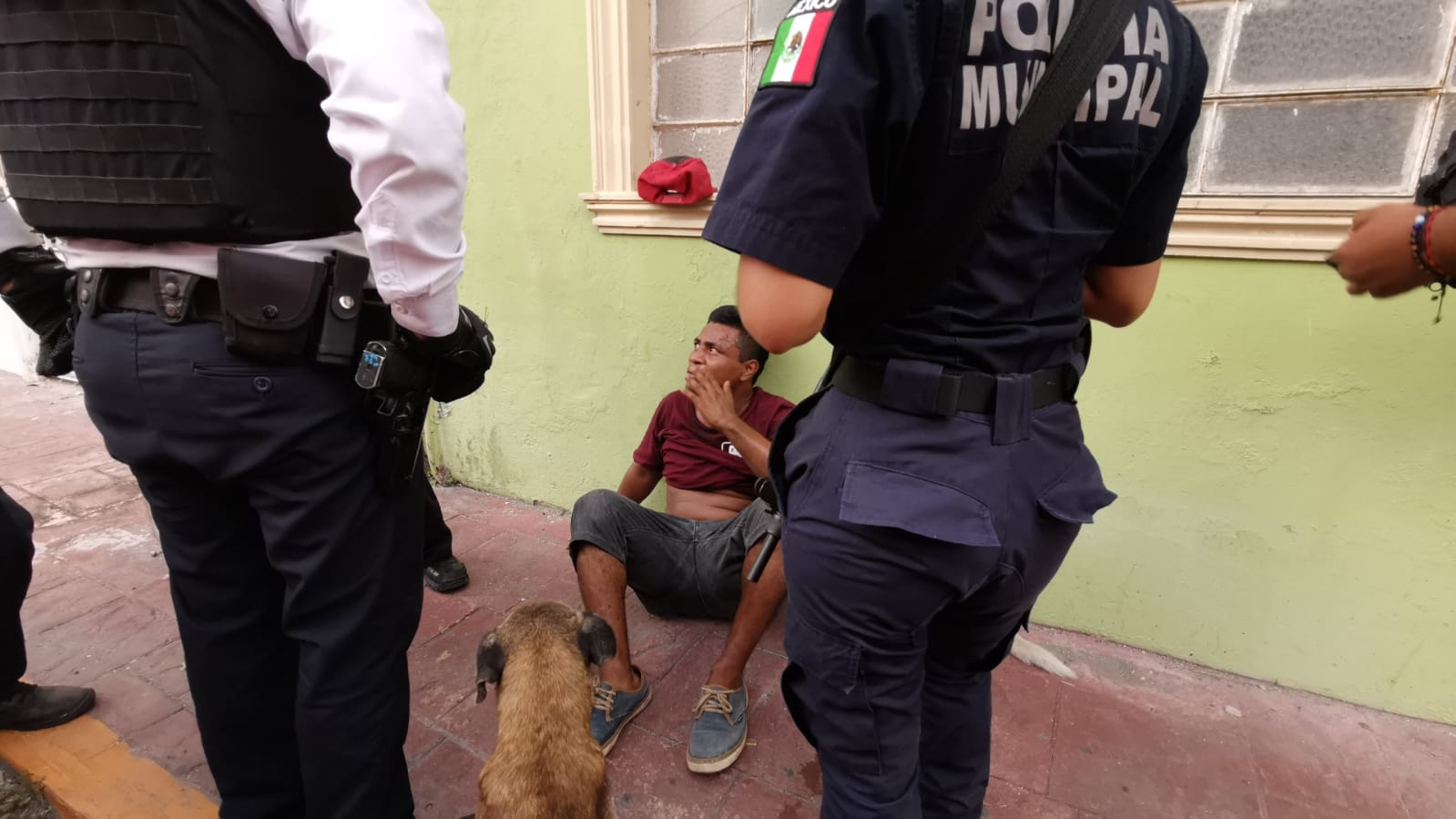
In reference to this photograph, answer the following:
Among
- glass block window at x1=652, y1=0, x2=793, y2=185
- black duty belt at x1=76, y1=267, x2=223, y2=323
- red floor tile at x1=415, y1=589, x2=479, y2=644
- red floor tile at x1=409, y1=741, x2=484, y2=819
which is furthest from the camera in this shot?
glass block window at x1=652, y1=0, x2=793, y2=185

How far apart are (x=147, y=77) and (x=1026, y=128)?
145 centimetres

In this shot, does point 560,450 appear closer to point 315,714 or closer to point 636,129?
point 636,129

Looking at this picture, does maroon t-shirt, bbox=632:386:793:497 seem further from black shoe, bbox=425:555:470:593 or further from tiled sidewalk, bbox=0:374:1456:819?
black shoe, bbox=425:555:470:593

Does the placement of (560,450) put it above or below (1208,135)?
below

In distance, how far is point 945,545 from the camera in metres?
1.11

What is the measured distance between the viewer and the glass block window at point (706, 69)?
9.36 feet

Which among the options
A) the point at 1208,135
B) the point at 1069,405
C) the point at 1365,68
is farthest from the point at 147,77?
the point at 1365,68

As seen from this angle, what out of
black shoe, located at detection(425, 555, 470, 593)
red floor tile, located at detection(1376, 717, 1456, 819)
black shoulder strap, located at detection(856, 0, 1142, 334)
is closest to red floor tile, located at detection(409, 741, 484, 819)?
black shoe, located at detection(425, 555, 470, 593)

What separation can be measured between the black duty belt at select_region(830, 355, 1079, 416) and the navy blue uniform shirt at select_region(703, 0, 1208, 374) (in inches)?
0.9

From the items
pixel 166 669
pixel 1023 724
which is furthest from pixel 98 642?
pixel 1023 724

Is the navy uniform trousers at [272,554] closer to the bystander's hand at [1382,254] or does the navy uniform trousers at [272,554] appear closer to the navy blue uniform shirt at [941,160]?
the navy blue uniform shirt at [941,160]

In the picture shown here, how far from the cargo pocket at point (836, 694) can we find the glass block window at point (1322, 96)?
2.07 metres

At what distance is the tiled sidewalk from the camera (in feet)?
6.50

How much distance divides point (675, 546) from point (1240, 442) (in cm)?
193
